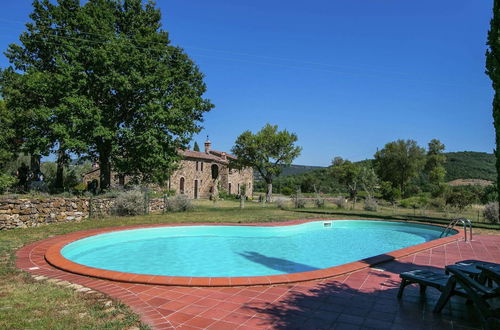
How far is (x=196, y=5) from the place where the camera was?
13.7 metres

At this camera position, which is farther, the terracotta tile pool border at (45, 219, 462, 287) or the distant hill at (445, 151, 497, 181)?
the distant hill at (445, 151, 497, 181)

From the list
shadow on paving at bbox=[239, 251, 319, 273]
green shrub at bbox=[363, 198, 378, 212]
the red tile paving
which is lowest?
shadow on paving at bbox=[239, 251, 319, 273]

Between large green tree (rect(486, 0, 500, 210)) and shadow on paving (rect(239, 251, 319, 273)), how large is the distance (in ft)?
13.4

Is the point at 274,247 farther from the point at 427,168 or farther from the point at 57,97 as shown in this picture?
the point at 427,168

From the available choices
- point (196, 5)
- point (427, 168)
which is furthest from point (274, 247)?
point (427, 168)

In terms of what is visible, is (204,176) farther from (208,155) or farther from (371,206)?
(371,206)

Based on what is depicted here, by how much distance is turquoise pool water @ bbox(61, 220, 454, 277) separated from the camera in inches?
271

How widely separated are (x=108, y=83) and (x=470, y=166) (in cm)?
5549

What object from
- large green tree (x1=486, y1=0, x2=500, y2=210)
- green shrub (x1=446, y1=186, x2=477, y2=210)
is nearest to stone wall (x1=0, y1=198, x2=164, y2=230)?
large green tree (x1=486, y1=0, x2=500, y2=210)

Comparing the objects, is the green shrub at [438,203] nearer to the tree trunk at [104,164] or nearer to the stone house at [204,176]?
the tree trunk at [104,164]

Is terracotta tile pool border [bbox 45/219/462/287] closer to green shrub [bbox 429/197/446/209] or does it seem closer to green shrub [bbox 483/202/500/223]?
green shrub [bbox 483/202/500/223]

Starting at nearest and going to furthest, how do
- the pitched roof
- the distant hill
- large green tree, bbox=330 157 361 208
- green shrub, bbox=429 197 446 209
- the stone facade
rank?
the stone facade, green shrub, bbox=429 197 446 209, the pitched roof, large green tree, bbox=330 157 361 208, the distant hill

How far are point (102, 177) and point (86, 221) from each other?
6786 mm

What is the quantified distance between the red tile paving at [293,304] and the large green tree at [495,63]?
3.62 m
